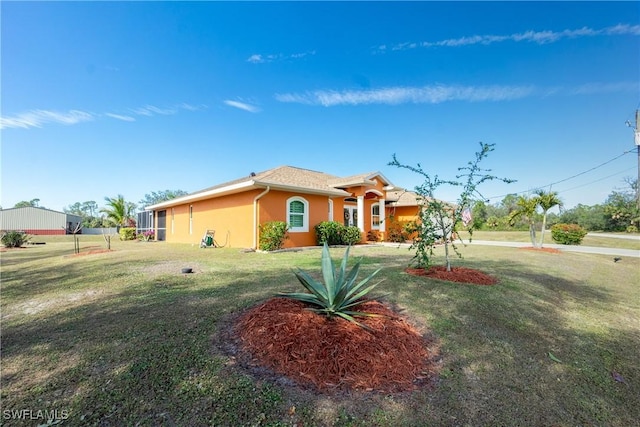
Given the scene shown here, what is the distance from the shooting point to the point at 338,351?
2631mm

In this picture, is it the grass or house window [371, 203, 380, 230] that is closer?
the grass

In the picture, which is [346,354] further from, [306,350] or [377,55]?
[377,55]

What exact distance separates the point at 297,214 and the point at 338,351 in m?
11.1

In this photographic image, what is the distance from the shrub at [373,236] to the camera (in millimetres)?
18266

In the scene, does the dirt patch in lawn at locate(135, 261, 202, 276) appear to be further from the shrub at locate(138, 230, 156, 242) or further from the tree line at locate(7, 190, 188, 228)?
the tree line at locate(7, 190, 188, 228)

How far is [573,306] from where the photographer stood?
491 centimetres

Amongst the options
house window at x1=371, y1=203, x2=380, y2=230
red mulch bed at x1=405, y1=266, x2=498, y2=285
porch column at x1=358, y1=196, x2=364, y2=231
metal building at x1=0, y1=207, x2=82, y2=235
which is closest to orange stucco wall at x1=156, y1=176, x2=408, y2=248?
porch column at x1=358, y1=196, x2=364, y2=231

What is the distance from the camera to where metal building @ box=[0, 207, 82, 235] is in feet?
126

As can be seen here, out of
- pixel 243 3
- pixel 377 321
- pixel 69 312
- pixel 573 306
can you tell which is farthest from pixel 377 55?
pixel 69 312

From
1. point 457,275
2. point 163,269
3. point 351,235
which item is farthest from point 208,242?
point 457,275

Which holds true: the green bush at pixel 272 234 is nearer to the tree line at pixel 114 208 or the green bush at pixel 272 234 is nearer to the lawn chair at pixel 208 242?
the lawn chair at pixel 208 242

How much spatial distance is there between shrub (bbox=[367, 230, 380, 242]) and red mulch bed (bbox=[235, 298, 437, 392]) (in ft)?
49.6

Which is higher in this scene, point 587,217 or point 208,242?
point 587,217

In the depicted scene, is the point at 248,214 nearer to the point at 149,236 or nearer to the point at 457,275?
the point at 457,275
